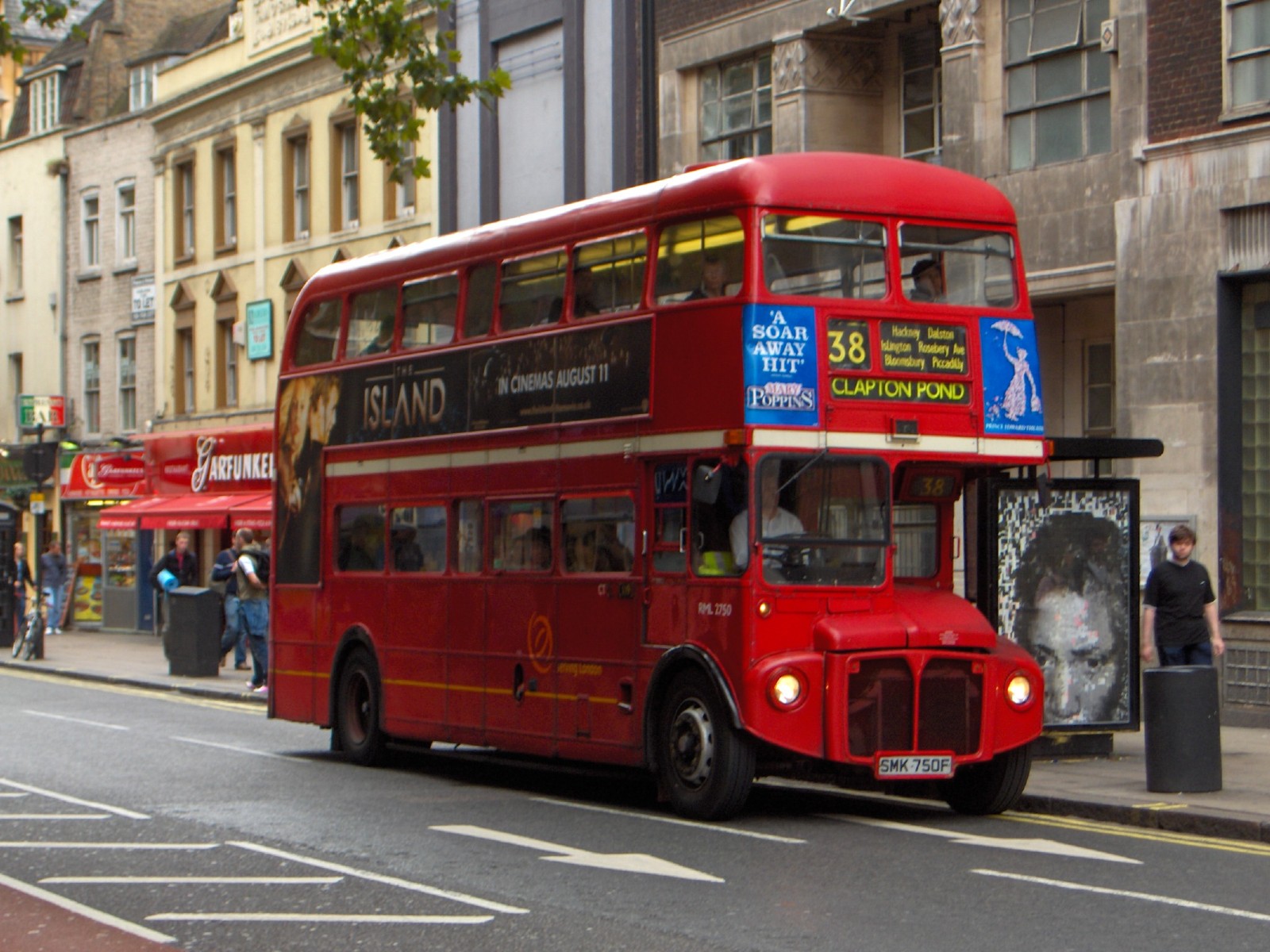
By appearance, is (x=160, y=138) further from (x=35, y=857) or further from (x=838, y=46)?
(x=35, y=857)

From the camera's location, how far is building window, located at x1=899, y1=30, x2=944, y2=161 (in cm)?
2362

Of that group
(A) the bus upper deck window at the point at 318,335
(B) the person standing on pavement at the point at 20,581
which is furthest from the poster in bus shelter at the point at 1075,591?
(B) the person standing on pavement at the point at 20,581

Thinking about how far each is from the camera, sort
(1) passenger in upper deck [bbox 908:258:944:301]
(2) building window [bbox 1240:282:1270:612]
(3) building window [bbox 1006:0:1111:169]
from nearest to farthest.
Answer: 1. (1) passenger in upper deck [bbox 908:258:944:301]
2. (2) building window [bbox 1240:282:1270:612]
3. (3) building window [bbox 1006:0:1111:169]

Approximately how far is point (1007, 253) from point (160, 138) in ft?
108

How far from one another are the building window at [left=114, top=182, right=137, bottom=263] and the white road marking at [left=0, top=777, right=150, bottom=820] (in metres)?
30.8

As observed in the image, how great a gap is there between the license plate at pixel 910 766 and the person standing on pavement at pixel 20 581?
24286 millimetres

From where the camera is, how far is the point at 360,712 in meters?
17.4

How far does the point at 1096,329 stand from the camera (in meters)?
21.2

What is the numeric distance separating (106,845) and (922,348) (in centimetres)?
560

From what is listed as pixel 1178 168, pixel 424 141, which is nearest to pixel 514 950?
pixel 1178 168

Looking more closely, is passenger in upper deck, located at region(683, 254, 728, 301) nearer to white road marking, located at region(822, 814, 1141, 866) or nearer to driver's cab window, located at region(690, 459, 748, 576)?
driver's cab window, located at region(690, 459, 748, 576)

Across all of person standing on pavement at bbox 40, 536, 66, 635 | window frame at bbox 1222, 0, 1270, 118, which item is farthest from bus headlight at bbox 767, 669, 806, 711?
person standing on pavement at bbox 40, 536, 66, 635

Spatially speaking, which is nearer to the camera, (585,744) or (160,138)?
(585,744)

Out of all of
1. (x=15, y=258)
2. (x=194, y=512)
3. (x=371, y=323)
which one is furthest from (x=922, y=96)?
(x=15, y=258)
